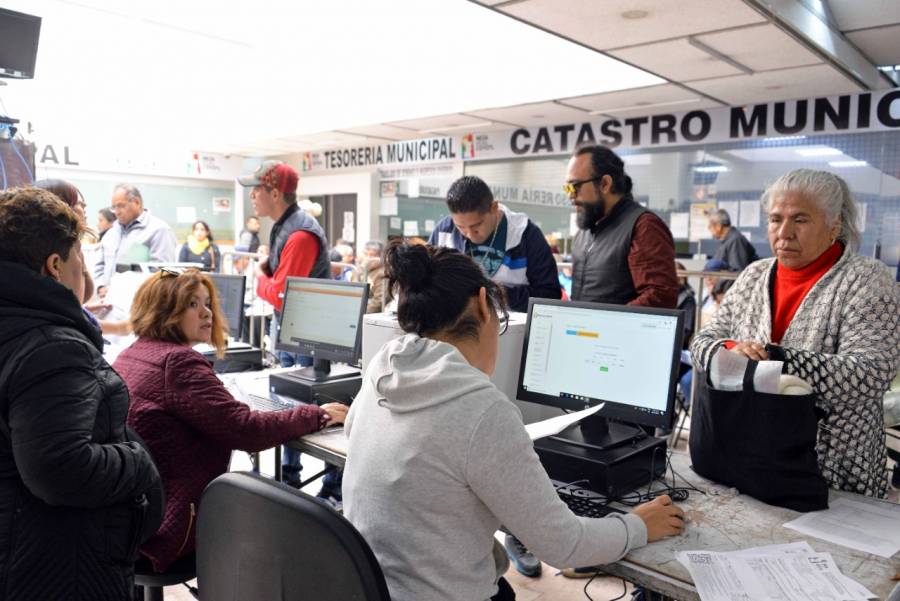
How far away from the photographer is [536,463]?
112 centimetres

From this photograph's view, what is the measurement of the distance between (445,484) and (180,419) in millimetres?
1001

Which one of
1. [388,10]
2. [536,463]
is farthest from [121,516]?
[388,10]

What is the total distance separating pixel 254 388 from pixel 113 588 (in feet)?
4.05

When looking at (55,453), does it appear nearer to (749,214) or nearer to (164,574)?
(164,574)

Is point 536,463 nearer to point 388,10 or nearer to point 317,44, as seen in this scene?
point 388,10

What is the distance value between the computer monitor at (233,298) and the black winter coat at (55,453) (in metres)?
1.98

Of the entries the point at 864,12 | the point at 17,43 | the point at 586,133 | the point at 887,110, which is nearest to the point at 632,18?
the point at 864,12

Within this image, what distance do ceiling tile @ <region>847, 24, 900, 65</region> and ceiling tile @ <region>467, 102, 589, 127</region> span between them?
2.35 m

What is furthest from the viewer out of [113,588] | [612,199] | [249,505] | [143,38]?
[143,38]

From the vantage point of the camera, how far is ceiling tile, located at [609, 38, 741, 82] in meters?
4.48

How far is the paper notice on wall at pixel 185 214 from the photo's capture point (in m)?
10.8

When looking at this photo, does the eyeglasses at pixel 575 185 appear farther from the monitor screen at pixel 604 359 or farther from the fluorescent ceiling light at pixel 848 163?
the fluorescent ceiling light at pixel 848 163

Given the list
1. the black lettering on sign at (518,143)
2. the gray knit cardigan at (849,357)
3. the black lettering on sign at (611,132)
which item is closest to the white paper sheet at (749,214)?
the black lettering on sign at (611,132)

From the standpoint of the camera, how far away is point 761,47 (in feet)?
14.4
